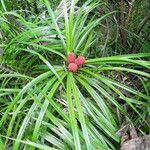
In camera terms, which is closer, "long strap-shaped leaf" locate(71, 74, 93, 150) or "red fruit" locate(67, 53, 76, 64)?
"long strap-shaped leaf" locate(71, 74, 93, 150)

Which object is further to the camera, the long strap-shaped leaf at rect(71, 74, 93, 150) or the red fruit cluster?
the red fruit cluster

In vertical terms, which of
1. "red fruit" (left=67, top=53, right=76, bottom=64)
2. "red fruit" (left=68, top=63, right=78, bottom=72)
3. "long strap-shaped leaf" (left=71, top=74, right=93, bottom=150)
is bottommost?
"long strap-shaped leaf" (left=71, top=74, right=93, bottom=150)

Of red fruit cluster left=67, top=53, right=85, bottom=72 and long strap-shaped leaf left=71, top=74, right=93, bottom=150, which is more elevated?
red fruit cluster left=67, top=53, right=85, bottom=72

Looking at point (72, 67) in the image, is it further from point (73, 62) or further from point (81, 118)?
point (81, 118)

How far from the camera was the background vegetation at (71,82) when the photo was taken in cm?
143

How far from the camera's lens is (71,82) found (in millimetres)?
1431

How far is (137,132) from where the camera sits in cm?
175

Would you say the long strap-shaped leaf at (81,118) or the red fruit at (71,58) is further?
the red fruit at (71,58)

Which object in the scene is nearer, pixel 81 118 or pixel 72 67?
pixel 81 118

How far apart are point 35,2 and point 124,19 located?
70cm

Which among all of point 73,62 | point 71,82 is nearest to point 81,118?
point 71,82

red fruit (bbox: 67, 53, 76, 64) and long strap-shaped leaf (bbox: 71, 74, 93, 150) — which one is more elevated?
red fruit (bbox: 67, 53, 76, 64)

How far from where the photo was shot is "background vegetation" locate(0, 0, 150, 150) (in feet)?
4.71

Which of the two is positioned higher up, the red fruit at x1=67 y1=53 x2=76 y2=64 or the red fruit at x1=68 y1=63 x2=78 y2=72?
the red fruit at x1=67 y1=53 x2=76 y2=64
